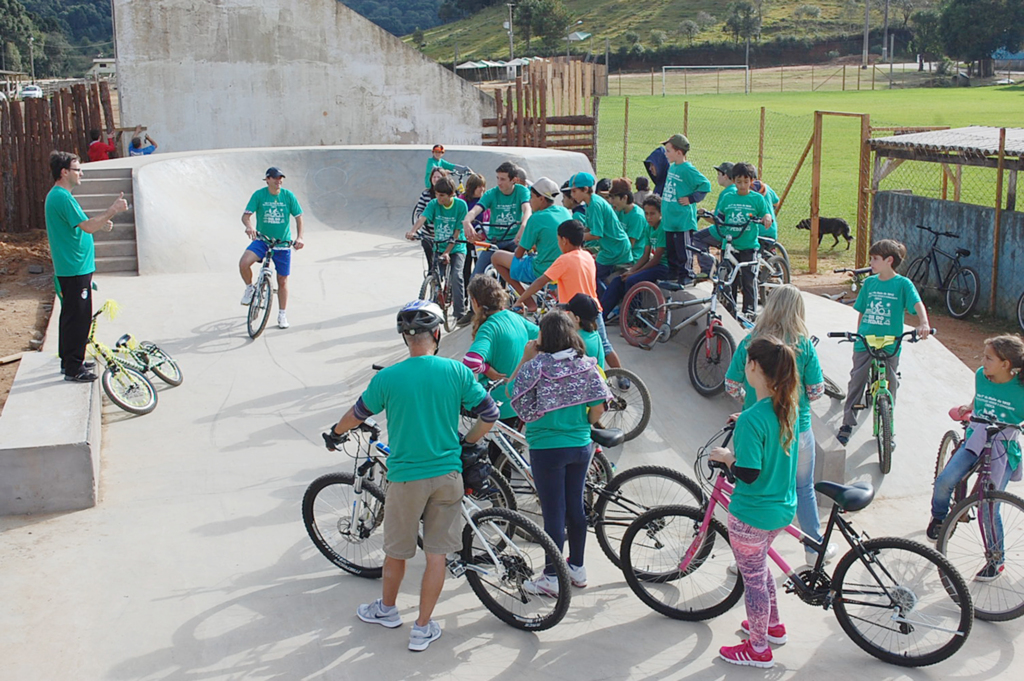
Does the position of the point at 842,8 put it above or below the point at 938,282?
above

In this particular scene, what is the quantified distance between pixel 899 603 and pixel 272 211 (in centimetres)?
777

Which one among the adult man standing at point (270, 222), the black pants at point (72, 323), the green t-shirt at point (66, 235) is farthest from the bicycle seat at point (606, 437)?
the adult man standing at point (270, 222)

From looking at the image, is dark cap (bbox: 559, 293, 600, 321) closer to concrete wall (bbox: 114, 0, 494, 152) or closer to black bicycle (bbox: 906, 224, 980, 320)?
black bicycle (bbox: 906, 224, 980, 320)

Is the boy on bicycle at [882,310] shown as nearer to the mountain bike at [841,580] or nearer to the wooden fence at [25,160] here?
the mountain bike at [841,580]

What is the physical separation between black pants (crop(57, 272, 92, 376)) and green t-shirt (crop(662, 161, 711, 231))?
503cm

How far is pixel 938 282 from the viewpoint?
43.9 ft

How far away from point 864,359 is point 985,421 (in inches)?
65.7

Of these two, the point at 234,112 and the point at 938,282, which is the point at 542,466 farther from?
the point at 234,112

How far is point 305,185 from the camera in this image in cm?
1828

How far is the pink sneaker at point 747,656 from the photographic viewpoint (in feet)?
14.7

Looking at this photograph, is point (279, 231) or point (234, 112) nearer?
point (279, 231)

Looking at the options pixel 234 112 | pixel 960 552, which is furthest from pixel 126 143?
→ pixel 960 552

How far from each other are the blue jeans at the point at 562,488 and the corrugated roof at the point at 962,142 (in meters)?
9.43

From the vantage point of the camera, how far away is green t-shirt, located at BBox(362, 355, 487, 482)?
4359 mm
